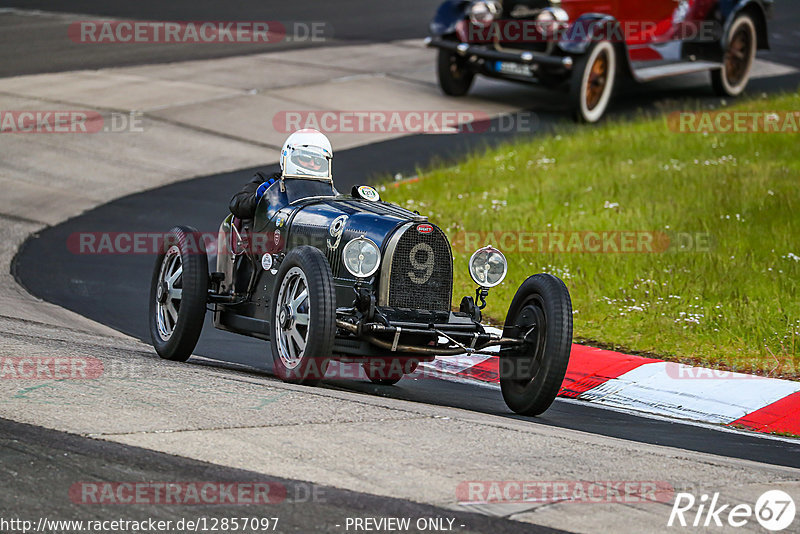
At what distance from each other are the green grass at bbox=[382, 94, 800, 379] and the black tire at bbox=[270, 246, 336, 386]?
333 cm

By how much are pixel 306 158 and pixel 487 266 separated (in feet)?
5.67

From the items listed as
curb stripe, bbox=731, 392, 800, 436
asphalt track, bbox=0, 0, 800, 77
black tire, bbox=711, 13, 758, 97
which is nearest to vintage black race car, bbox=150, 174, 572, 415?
curb stripe, bbox=731, 392, 800, 436

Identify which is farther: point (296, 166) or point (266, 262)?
point (296, 166)

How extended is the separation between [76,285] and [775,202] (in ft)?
24.6

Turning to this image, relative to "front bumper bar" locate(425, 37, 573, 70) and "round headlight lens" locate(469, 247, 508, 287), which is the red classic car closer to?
"front bumper bar" locate(425, 37, 573, 70)

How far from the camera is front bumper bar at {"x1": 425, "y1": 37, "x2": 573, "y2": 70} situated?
651 inches

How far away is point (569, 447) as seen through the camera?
590 centimetres

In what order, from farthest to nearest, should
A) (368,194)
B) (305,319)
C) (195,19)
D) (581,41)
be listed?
1. (195,19)
2. (581,41)
3. (368,194)
4. (305,319)

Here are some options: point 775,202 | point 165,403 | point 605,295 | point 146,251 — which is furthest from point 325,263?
point 775,202

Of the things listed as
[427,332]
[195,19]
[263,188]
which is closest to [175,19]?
[195,19]

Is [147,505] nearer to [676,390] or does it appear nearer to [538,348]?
[538,348]

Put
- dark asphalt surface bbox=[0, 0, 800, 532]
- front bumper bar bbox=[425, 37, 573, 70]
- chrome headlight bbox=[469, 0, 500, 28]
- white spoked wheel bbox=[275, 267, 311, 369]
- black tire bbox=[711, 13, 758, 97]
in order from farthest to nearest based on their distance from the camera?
black tire bbox=[711, 13, 758, 97]
chrome headlight bbox=[469, 0, 500, 28]
front bumper bar bbox=[425, 37, 573, 70]
white spoked wheel bbox=[275, 267, 311, 369]
dark asphalt surface bbox=[0, 0, 800, 532]

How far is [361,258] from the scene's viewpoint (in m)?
7.09

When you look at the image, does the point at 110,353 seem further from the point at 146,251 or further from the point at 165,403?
the point at 146,251
